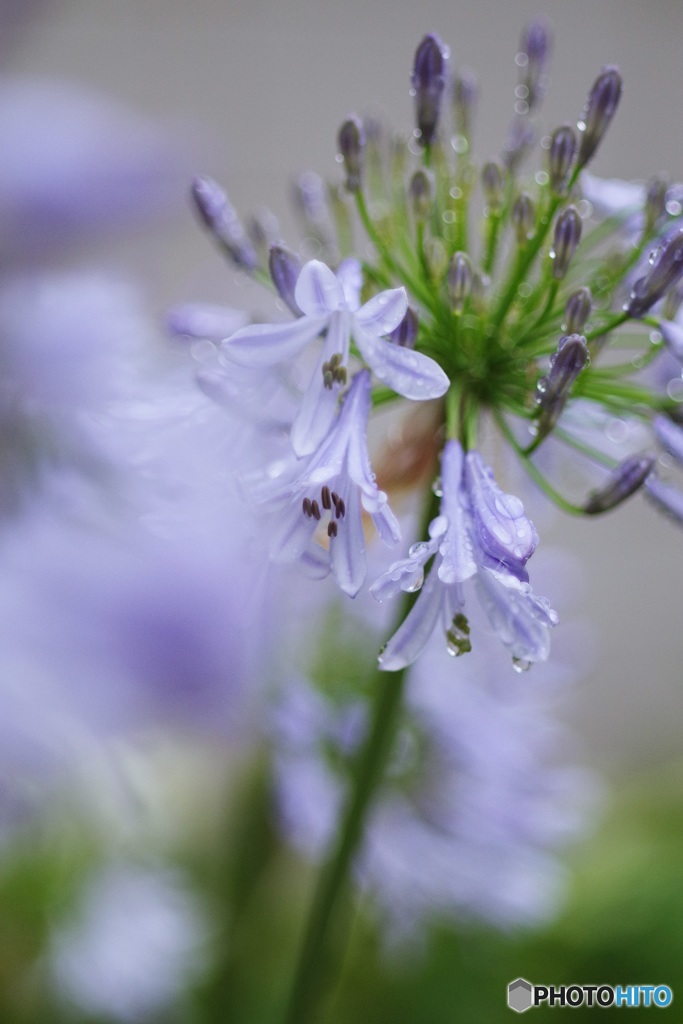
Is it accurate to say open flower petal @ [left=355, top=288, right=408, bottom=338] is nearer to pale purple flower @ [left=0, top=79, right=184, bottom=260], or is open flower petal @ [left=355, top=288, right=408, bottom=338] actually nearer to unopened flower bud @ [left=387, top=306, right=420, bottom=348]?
unopened flower bud @ [left=387, top=306, right=420, bottom=348]

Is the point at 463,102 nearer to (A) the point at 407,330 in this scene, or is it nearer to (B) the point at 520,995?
(A) the point at 407,330

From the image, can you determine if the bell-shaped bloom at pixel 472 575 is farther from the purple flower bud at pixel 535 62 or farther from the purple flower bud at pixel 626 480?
the purple flower bud at pixel 535 62

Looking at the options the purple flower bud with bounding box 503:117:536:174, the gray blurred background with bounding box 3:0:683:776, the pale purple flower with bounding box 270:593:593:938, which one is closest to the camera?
the purple flower bud with bounding box 503:117:536:174

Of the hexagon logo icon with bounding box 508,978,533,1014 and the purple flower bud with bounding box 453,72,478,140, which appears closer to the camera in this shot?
the purple flower bud with bounding box 453,72,478,140

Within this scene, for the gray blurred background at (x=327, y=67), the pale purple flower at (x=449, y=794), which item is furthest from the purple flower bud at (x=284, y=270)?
the gray blurred background at (x=327, y=67)

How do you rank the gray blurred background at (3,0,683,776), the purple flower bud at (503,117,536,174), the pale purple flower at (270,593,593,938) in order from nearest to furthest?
the purple flower bud at (503,117,536,174) < the pale purple flower at (270,593,593,938) < the gray blurred background at (3,0,683,776)

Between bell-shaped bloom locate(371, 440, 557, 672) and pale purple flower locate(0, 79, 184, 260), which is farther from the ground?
pale purple flower locate(0, 79, 184, 260)

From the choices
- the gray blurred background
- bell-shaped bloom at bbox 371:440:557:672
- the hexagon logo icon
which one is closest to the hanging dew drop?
bell-shaped bloom at bbox 371:440:557:672
